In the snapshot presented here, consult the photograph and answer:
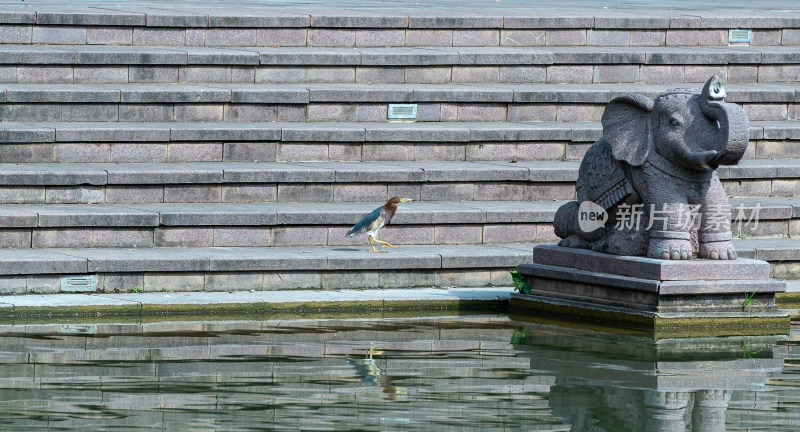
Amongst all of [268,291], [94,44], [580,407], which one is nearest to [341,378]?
[580,407]

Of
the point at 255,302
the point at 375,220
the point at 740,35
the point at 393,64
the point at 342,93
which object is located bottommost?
the point at 255,302

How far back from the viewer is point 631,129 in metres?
9.23

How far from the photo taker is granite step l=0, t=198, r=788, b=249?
9.97m

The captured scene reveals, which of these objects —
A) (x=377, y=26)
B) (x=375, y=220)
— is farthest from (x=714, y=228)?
(x=377, y=26)

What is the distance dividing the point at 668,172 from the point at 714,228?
0.47 metres

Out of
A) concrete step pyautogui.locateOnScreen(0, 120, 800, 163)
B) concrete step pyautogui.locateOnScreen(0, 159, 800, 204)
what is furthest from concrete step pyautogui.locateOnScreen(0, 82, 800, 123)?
concrete step pyautogui.locateOnScreen(0, 159, 800, 204)

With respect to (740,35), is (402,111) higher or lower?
lower

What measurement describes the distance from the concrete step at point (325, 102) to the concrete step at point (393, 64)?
0.55 ft

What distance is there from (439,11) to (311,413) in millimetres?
8717

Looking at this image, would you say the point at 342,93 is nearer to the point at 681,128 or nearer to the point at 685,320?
the point at 681,128

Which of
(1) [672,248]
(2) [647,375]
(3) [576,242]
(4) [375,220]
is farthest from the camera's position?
(4) [375,220]

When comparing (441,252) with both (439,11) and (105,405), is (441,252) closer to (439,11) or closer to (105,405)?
(105,405)

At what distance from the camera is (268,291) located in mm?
9711

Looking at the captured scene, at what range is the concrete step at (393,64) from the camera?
1207cm
